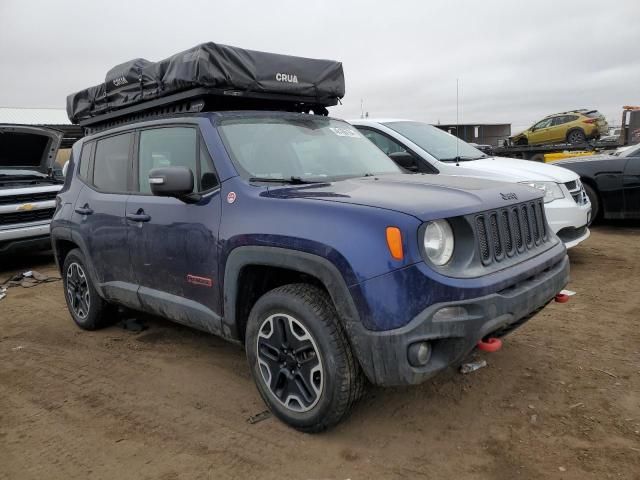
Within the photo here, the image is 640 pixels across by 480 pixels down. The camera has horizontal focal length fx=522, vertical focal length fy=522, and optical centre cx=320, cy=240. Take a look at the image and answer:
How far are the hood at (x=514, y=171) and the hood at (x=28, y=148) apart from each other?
687cm

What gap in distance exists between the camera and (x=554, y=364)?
3662 millimetres

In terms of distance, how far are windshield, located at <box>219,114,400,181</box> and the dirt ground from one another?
149cm

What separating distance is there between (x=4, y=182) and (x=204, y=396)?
21.8 feet

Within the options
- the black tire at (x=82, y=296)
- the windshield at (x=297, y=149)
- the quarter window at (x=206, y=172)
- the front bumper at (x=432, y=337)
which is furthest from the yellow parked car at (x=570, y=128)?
the front bumper at (x=432, y=337)

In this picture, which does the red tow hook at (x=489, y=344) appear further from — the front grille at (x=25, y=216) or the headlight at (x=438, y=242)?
the front grille at (x=25, y=216)

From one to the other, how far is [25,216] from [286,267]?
6724 millimetres

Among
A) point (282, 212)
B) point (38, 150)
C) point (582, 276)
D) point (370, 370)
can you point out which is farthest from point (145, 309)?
point (38, 150)

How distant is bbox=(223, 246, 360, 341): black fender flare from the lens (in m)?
2.56

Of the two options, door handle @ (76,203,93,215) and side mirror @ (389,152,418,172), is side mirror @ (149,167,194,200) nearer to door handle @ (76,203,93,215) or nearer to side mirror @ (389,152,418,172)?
door handle @ (76,203,93,215)

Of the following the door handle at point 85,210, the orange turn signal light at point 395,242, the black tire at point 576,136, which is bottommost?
the orange turn signal light at point 395,242

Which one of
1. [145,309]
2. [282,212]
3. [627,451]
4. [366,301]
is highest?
[282,212]

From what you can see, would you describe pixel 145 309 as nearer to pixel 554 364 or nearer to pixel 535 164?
pixel 554 364

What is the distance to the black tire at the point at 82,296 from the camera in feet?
15.5

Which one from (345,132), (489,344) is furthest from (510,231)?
(345,132)
